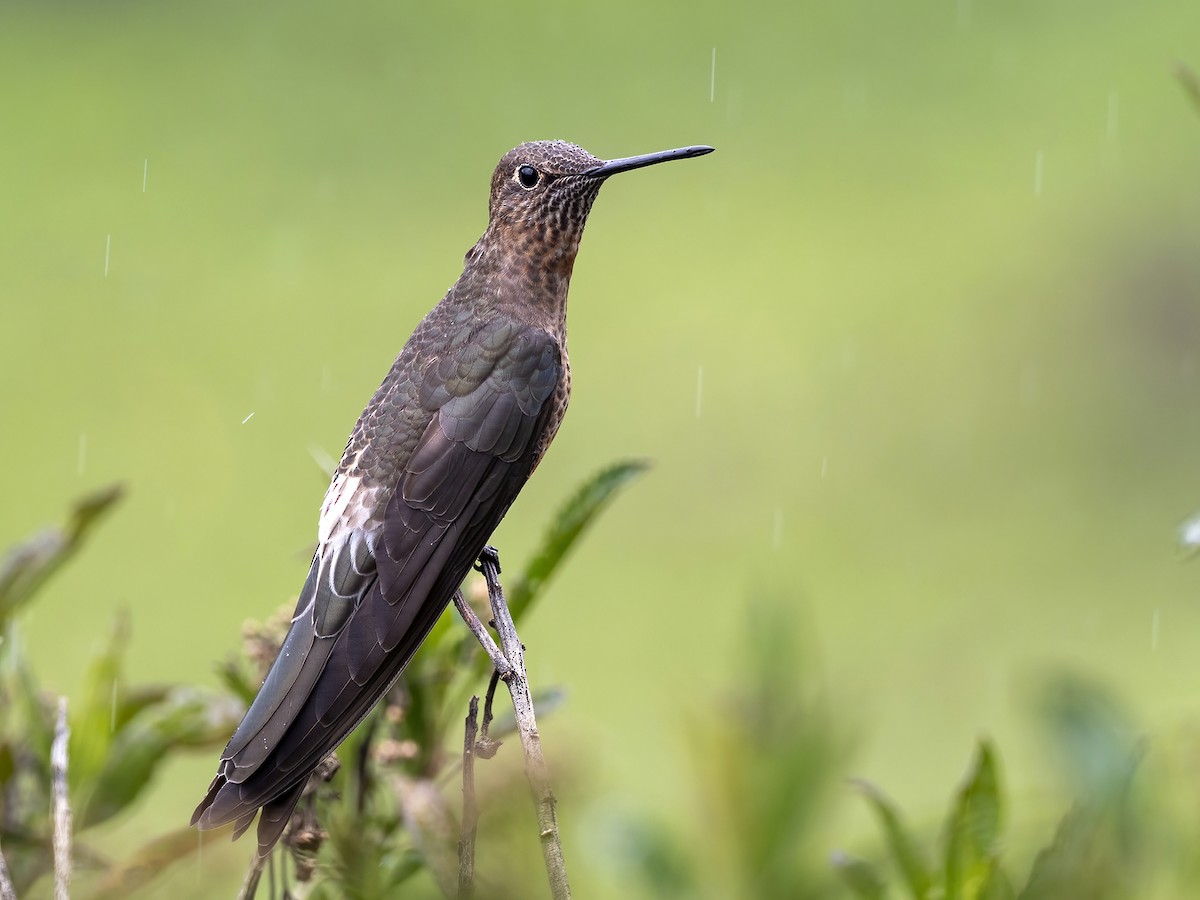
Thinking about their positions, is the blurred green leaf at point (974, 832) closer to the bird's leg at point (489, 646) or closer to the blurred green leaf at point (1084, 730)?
the blurred green leaf at point (1084, 730)

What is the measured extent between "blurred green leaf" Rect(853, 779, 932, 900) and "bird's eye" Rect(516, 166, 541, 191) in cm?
47

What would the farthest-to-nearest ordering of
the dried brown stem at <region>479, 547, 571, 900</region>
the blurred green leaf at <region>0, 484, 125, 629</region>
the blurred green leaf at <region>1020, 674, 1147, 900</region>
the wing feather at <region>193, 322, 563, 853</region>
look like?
the blurred green leaf at <region>0, 484, 125, 629</region> → the wing feather at <region>193, 322, 563, 853</region> → the dried brown stem at <region>479, 547, 571, 900</region> → the blurred green leaf at <region>1020, 674, 1147, 900</region>

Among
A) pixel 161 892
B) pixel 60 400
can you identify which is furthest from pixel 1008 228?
pixel 161 892

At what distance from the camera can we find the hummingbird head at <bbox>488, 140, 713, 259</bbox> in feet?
3.10

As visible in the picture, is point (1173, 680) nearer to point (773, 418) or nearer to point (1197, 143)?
point (773, 418)

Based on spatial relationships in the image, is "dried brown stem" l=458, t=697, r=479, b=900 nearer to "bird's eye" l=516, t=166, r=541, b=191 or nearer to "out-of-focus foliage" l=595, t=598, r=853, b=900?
"out-of-focus foliage" l=595, t=598, r=853, b=900

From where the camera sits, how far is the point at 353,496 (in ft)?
3.02

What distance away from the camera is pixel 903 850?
70cm

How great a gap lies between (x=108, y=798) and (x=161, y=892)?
0.21 metres

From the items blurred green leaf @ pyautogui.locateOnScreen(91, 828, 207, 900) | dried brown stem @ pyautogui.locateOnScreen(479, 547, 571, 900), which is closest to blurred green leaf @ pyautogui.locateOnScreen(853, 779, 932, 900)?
dried brown stem @ pyautogui.locateOnScreen(479, 547, 571, 900)

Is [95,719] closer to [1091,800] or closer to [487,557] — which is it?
[487,557]

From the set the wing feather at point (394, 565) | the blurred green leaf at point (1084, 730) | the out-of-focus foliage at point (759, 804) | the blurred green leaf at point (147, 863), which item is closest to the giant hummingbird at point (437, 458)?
the wing feather at point (394, 565)

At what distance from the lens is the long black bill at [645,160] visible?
0.80m

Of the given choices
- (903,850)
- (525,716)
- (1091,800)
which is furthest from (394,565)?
(1091,800)
